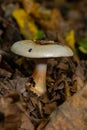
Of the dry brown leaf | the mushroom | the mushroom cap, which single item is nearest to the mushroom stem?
the mushroom

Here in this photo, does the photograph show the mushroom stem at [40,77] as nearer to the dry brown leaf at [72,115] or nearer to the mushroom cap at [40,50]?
the mushroom cap at [40,50]

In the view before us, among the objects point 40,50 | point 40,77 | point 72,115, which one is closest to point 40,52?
point 40,50

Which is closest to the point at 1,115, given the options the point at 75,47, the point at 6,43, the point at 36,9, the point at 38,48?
the point at 38,48

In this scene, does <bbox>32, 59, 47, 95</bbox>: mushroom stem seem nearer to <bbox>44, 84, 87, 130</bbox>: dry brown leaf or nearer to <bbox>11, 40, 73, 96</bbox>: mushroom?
<bbox>11, 40, 73, 96</bbox>: mushroom

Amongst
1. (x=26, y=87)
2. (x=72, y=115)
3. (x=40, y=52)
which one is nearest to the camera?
(x=72, y=115)

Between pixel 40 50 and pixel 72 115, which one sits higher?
pixel 40 50

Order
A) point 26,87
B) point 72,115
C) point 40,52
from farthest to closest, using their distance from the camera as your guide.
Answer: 1. point 26,87
2. point 40,52
3. point 72,115

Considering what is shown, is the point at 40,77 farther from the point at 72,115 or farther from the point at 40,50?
the point at 72,115

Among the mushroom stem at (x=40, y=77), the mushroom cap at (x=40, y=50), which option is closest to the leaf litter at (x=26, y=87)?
the mushroom stem at (x=40, y=77)

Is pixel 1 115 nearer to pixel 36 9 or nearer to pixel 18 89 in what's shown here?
pixel 18 89
